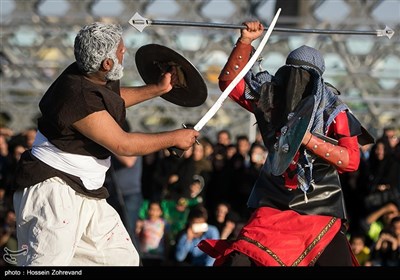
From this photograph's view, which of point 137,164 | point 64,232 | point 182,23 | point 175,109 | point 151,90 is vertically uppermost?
point 182,23

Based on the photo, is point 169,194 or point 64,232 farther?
point 169,194

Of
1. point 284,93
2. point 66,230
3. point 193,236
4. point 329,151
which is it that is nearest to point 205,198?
point 193,236

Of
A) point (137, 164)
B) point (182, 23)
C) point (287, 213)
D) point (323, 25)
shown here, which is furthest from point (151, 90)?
point (323, 25)

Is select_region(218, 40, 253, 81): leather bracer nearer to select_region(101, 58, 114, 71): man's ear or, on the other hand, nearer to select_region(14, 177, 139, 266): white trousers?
select_region(101, 58, 114, 71): man's ear

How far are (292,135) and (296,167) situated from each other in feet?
0.98

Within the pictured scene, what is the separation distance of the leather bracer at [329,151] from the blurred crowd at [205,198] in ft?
13.3

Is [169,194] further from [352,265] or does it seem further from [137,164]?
[352,265]

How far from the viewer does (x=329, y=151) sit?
6895 mm

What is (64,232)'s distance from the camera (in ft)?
21.6

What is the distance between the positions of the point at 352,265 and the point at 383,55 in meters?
9.79

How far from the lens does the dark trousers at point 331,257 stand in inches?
276

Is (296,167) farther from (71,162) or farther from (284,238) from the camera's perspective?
(71,162)

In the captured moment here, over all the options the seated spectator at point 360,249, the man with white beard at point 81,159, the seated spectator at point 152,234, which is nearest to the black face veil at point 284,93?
the man with white beard at point 81,159

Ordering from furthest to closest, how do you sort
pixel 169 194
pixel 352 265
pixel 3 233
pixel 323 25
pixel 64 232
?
pixel 323 25 → pixel 169 194 → pixel 3 233 → pixel 352 265 → pixel 64 232
